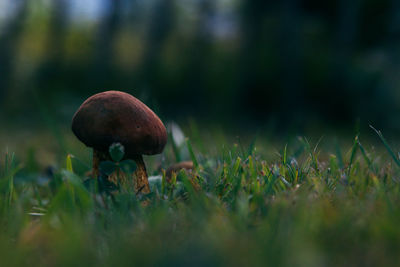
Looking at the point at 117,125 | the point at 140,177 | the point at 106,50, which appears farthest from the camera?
the point at 106,50

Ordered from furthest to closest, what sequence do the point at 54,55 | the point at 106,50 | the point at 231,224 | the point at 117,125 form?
1. the point at 54,55
2. the point at 106,50
3. the point at 117,125
4. the point at 231,224

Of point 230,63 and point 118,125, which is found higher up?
point 118,125

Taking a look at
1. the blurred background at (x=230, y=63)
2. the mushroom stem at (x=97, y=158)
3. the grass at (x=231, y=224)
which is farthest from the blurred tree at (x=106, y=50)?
the grass at (x=231, y=224)

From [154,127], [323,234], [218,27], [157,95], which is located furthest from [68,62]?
[323,234]

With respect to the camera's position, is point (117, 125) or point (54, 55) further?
point (54, 55)

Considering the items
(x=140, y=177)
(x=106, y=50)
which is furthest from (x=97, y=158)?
Answer: (x=106, y=50)

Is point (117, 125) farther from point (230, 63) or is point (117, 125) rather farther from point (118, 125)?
point (230, 63)

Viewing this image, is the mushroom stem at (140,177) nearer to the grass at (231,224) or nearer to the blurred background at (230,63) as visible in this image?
the grass at (231,224)

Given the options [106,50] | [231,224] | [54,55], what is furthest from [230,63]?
[231,224]

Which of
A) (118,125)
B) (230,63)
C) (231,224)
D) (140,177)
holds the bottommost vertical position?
(230,63)
